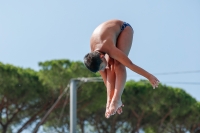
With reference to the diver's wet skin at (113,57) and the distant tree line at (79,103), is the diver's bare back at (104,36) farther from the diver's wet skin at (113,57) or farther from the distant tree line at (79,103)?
the distant tree line at (79,103)

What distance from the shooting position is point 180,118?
145 ft

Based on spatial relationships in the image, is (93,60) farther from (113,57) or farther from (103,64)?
(113,57)

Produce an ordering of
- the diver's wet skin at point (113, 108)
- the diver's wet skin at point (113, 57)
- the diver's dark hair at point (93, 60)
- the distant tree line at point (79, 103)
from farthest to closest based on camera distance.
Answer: the distant tree line at point (79, 103) → the diver's wet skin at point (113, 108) → the diver's wet skin at point (113, 57) → the diver's dark hair at point (93, 60)

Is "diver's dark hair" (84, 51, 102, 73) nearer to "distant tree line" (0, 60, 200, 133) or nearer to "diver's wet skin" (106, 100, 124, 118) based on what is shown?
"diver's wet skin" (106, 100, 124, 118)

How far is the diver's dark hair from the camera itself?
294 inches

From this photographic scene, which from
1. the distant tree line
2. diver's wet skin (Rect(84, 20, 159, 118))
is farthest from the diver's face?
the distant tree line

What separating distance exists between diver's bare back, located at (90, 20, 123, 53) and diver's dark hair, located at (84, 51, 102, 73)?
0.16 meters

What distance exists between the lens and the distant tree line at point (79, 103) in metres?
29.9

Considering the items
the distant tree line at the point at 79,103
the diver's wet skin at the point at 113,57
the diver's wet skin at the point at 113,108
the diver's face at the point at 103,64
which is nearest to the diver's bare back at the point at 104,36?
the diver's wet skin at the point at 113,57

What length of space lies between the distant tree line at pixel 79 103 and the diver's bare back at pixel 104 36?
20472 millimetres

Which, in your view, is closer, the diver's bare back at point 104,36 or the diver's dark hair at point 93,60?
the diver's dark hair at point 93,60

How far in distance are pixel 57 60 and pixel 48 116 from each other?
4376 millimetres

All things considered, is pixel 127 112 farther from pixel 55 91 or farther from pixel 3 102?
pixel 3 102

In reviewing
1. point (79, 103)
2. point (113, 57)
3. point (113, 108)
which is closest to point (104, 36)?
point (113, 57)
